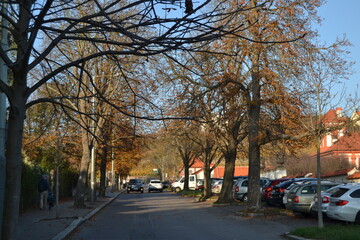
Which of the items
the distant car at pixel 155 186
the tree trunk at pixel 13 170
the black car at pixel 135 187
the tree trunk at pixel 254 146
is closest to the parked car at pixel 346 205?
the tree trunk at pixel 254 146

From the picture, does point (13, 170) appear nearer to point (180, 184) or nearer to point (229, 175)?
point (229, 175)

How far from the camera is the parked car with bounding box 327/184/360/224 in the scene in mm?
15617

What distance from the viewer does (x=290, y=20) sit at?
20.0 metres

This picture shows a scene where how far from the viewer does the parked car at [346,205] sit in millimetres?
15617

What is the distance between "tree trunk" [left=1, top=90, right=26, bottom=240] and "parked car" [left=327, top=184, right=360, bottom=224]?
12.0 m

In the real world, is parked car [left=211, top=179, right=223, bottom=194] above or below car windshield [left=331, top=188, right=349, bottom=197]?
below

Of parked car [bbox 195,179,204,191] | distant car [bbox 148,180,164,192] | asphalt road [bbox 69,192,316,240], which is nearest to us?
asphalt road [bbox 69,192,316,240]

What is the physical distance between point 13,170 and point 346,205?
12.2 m

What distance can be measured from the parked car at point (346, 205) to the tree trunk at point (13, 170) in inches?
471

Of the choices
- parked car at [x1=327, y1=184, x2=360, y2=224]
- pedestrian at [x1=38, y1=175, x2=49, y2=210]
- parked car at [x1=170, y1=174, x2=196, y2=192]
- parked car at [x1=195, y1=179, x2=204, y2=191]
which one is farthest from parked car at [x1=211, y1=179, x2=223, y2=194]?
parked car at [x1=327, y1=184, x2=360, y2=224]

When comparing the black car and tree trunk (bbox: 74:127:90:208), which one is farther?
the black car

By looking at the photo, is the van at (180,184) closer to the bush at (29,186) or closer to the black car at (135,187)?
the black car at (135,187)

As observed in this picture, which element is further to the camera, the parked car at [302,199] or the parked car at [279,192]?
the parked car at [279,192]

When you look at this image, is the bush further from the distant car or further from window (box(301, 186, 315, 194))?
the distant car
